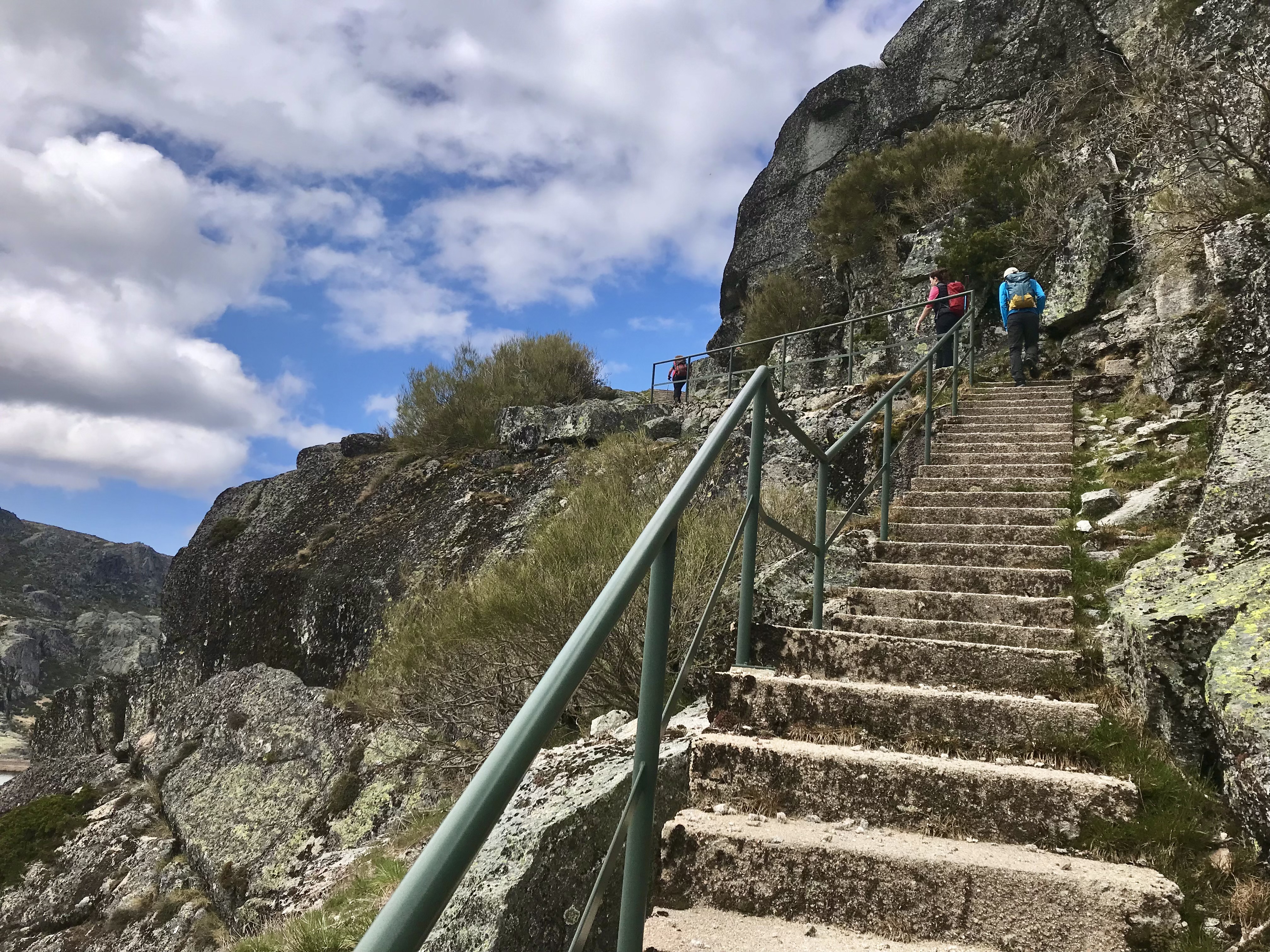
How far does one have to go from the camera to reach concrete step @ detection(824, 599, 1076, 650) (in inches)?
145

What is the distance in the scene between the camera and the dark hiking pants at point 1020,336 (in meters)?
10.4

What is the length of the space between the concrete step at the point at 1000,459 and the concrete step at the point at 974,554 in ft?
7.37

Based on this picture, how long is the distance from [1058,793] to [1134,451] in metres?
5.69

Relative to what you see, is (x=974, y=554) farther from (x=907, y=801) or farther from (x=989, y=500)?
(x=907, y=801)

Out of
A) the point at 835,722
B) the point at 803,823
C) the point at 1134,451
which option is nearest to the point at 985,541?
the point at 1134,451

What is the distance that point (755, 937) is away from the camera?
217cm

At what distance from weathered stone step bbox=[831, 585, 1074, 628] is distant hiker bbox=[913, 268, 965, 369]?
297 inches

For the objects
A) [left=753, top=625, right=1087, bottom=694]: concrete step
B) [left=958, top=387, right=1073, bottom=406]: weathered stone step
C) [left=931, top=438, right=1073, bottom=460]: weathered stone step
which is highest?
[left=958, top=387, right=1073, bottom=406]: weathered stone step

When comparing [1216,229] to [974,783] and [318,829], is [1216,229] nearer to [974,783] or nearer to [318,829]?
[974,783]

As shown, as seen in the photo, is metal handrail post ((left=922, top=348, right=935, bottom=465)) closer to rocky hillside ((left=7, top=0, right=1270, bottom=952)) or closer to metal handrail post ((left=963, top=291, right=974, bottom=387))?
rocky hillside ((left=7, top=0, right=1270, bottom=952))

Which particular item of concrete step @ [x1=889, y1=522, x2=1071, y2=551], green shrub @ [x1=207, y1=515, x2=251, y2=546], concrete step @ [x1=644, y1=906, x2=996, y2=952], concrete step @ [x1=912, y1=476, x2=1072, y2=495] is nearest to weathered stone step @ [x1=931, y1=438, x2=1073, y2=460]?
concrete step @ [x1=912, y1=476, x2=1072, y2=495]

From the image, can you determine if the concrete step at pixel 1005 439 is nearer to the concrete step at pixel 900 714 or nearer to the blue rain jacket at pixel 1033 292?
the blue rain jacket at pixel 1033 292

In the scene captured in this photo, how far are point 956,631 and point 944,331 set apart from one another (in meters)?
8.53

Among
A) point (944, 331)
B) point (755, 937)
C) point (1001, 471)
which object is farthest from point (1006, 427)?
point (755, 937)
